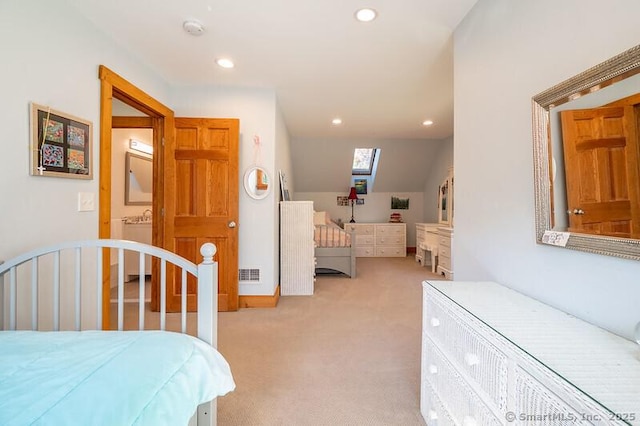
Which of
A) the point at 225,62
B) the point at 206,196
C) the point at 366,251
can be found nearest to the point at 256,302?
the point at 206,196

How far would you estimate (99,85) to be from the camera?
1899mm

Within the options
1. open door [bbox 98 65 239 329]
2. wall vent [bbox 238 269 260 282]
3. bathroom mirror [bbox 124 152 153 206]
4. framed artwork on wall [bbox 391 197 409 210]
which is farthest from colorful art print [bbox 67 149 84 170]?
framed artwork on wall [bbox 391 197 409 210]

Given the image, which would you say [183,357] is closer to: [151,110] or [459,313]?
[459,313]

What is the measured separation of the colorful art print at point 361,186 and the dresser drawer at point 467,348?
5031 mm

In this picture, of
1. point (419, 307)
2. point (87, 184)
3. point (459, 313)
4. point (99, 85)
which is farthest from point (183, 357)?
point (419, 307)

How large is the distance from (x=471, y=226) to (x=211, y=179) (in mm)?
2389

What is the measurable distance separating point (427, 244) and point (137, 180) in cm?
495

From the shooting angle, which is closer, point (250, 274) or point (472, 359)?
point (472, 359)

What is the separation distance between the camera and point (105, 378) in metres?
0.77

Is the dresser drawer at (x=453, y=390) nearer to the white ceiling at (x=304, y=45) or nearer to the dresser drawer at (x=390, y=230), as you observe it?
the white ceiling at (x=304, y=45)

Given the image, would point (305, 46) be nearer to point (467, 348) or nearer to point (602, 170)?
point (602, 170)

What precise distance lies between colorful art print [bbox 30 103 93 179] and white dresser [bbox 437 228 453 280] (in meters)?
4.13

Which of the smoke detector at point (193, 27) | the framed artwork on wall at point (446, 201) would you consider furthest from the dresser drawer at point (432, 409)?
the framed artwork on wall at point (446, 201)

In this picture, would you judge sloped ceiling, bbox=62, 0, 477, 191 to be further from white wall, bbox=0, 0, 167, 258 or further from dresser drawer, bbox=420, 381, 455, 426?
dresser drawer, bbox=420, 381, 455, 426
